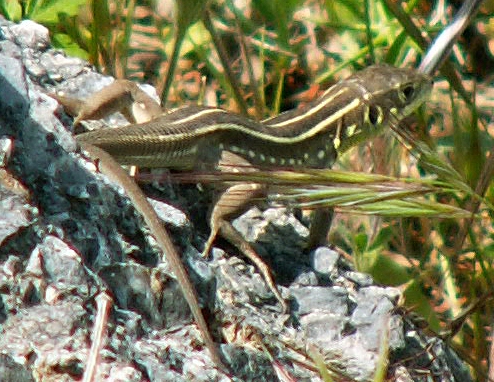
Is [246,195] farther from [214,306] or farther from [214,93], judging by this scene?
[214,93]

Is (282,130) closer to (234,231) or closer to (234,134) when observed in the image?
(234,134)

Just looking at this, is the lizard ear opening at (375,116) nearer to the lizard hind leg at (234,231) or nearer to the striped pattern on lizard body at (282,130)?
the striped pattern on lizard body at (282,130)

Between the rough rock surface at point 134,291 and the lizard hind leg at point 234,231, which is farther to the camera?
the lizard hind leg at point 234,231

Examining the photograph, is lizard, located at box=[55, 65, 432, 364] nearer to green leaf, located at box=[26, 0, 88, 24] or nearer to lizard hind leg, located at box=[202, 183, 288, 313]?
lizard hind leg, located at box=[202, 183, 288, 313]

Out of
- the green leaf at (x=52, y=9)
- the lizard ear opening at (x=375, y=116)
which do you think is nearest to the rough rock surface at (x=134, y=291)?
the green leaf at (x=52, y=9)

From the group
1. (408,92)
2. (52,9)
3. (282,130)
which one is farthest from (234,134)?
(408,92)

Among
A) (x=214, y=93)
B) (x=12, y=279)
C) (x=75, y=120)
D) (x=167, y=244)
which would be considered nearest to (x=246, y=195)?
(x=75, y=120)
